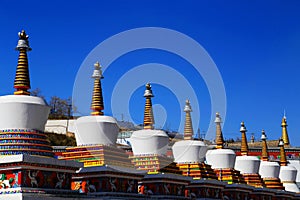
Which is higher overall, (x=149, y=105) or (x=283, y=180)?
(x=149, y=105)

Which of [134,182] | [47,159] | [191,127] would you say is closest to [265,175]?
[191,127]

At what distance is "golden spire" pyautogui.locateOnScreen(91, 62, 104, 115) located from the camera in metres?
19.0

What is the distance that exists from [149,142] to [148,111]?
154cm

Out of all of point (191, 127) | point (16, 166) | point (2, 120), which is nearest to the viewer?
point (16, 166)

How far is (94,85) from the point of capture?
19.5 m

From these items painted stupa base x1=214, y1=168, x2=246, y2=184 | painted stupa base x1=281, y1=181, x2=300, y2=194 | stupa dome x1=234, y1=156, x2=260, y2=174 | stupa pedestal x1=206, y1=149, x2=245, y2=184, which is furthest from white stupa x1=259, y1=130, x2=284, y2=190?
painted stupa base x1=214, y1=168, x2=246, y2=184

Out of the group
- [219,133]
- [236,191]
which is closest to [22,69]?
[236,191]

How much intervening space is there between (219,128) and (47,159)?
16340 mm

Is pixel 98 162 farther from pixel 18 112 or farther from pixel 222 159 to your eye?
pixel 222 159

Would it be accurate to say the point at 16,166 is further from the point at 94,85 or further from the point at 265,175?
the point at 265,175

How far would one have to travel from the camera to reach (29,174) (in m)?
13.7

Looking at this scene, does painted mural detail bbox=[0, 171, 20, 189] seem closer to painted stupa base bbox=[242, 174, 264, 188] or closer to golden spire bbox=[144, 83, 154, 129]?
golden spire bbox=[144, 83, 154, 129]

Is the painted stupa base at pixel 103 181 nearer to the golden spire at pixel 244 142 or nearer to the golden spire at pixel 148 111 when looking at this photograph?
the golden spire at pixel 148 111

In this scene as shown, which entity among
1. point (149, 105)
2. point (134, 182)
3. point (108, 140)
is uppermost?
point (149, 105)
